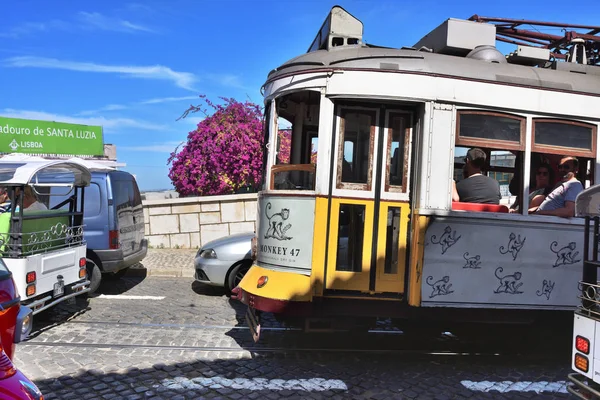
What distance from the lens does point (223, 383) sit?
13.3ft

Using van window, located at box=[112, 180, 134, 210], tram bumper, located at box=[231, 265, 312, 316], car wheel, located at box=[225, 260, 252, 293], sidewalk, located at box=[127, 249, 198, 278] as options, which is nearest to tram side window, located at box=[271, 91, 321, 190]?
tram bumper, located at box=[231, 265, 312, 316]

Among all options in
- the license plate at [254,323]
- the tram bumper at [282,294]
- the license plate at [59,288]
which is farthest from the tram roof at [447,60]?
the license plate at [59,288]

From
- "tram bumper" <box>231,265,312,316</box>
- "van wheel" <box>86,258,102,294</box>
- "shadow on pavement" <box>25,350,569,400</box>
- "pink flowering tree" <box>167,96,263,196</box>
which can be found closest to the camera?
"shadow on pavement" <box>25,350,569,400</box>

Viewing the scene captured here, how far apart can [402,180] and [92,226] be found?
16.9 ft

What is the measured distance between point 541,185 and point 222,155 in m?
9.43

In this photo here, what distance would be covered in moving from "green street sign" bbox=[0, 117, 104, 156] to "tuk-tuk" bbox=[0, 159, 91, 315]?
12794 millimetres

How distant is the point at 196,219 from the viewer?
37.3 feet

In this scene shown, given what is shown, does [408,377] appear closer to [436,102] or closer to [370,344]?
[370,344]

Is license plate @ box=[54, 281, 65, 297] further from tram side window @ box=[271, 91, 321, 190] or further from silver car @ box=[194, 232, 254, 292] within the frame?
tram side window @ box=[271, 91, 321, 190]

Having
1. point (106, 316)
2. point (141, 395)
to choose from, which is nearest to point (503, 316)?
point (141, 395)

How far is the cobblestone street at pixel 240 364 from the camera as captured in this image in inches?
156

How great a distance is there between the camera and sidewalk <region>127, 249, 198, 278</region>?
8958mm

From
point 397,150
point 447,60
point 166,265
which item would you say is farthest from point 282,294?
point 166,265

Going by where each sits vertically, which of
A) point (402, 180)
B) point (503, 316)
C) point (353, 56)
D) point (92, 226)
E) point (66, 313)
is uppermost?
point (353, 56)
